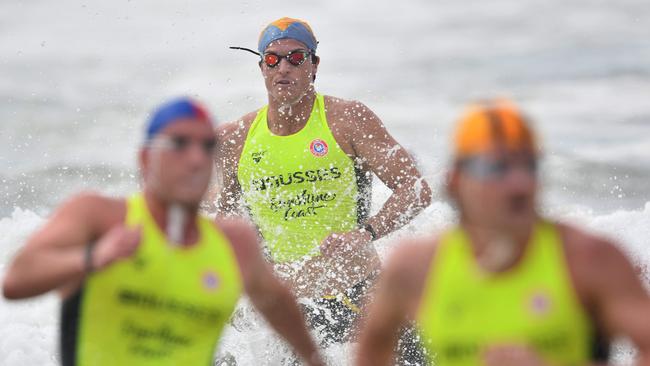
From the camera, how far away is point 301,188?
319 inches

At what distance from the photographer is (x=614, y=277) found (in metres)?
3.40

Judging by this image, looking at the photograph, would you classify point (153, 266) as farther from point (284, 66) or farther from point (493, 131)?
point (284, 66)

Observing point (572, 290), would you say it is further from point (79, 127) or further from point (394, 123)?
point (79, 127)

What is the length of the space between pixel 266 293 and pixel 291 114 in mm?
4027

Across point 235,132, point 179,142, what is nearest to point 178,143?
point 179,142

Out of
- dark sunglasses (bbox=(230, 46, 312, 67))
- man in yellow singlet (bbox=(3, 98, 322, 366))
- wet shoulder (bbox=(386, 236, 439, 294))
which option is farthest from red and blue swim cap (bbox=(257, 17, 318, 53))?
wet shoulder (bbox=(386, 236, 439, 294))

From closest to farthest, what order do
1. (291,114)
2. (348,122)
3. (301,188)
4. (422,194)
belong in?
1. (422,194)
2. (348,122)
3. (301,188)
4. (291,114)

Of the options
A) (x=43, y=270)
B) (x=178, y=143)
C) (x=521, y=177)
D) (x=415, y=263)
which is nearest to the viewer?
(x=521, y=177)

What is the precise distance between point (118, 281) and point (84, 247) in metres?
0.17

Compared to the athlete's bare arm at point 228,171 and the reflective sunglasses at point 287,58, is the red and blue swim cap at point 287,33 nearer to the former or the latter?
the reflective sunglasses at point 287,58

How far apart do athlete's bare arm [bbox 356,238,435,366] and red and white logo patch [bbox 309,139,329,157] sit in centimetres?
417

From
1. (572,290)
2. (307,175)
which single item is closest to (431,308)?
(572,290)

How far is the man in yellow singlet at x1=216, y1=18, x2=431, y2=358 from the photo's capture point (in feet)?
26.0

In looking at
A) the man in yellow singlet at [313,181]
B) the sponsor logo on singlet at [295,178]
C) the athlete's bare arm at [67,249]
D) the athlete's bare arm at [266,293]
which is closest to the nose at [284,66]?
the man in yellow singlet at [313,181]
